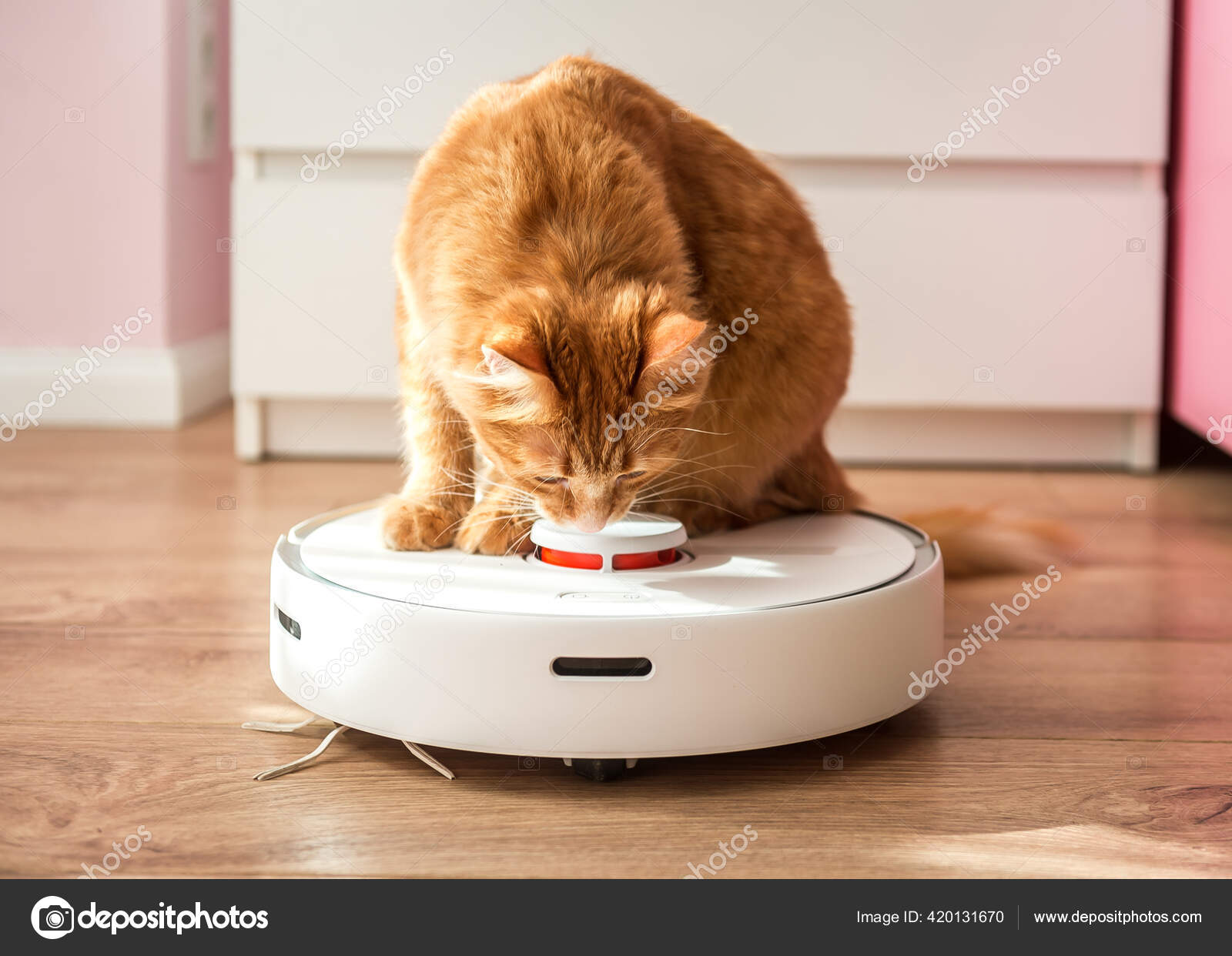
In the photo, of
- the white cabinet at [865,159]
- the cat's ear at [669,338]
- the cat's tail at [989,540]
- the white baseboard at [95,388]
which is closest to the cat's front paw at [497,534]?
the cat's ear at [669,338]

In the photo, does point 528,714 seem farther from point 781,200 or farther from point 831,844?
point 781,200

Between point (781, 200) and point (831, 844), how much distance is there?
2.42 ft

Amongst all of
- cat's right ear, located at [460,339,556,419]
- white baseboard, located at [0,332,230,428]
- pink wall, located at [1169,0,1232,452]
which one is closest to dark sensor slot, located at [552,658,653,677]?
cat's right ear, located at [460,339,556,419]

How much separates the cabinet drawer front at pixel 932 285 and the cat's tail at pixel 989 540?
74cm

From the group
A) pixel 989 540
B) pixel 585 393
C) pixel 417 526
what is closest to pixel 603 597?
pixel 585 393

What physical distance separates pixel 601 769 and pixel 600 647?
0.42 ft

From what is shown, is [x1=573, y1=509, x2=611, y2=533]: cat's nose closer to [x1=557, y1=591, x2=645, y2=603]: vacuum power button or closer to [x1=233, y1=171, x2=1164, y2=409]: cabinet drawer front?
[x1=557, y1=591, x2=645, y2=603]: vacuum power button

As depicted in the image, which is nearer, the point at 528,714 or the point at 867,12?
the point at 528,714

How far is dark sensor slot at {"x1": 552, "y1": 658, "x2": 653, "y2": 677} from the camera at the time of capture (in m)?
0.98

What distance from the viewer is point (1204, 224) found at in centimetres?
218

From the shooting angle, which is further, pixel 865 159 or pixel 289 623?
pixel 865 159

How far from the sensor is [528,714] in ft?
3.21

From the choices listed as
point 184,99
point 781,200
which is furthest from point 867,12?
point 184,99

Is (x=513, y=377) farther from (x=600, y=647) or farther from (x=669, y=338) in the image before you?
(x=600, y=647)
